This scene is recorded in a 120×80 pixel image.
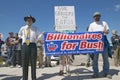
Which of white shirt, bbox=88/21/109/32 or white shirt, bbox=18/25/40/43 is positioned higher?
white shirt, bbox=88/21/109/32

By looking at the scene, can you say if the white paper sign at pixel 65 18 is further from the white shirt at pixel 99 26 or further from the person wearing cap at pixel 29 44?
the person wearing cap at pixel 29 44

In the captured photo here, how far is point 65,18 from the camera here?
37.8 feet

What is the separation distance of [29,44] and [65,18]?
91.5 inches

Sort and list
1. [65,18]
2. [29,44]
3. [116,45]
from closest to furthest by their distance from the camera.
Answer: [29,44], [65,18], [116,45]

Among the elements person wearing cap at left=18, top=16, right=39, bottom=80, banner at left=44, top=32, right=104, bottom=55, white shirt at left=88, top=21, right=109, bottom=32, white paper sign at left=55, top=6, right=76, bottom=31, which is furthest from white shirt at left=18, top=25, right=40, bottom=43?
white shirt at left=88, top=21, right=109, bottom=32

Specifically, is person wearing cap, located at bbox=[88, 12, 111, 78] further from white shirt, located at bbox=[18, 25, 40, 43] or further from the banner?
white shirt, located at bbox=[18, 25, 40, 43]

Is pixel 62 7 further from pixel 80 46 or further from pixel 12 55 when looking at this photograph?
pixel 12 55

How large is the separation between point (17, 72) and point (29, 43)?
3.38 meters

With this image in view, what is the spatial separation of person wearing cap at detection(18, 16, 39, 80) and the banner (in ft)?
2.79

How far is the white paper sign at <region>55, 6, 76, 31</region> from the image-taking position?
11383mm

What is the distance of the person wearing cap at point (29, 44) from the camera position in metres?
9.78

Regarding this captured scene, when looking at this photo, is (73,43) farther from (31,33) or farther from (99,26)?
(31,33)

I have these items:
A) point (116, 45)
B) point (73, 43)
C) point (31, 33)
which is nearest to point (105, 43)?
point (73, 43)

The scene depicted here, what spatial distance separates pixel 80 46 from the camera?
10.8 metres
